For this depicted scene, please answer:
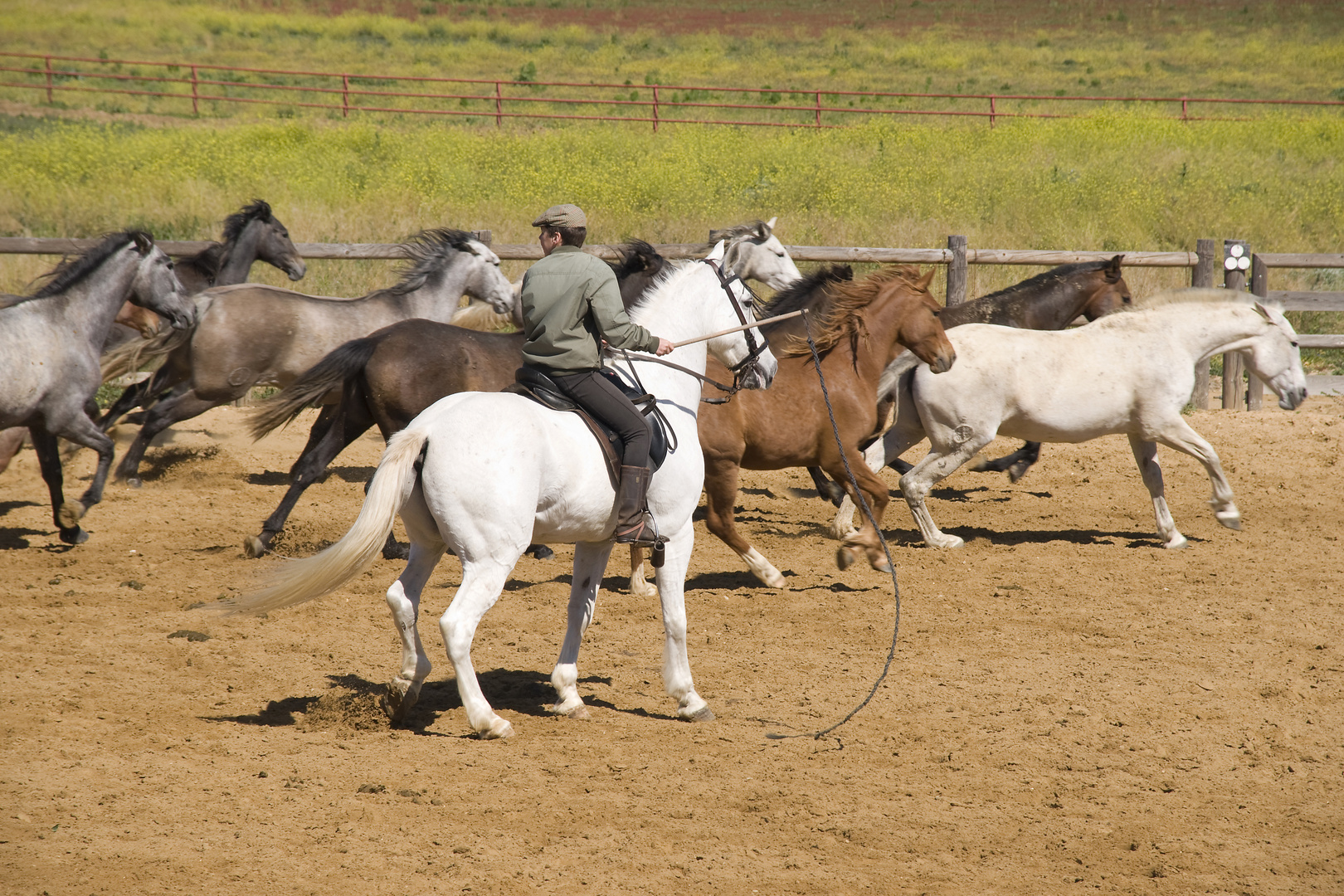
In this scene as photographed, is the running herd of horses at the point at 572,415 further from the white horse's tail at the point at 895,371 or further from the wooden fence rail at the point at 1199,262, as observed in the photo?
the wooden fence rail at the point at 1199,262

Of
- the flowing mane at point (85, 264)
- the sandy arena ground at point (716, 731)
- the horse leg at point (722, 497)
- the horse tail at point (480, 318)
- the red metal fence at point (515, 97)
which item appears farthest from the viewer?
the red metal fence at point (515, 97)

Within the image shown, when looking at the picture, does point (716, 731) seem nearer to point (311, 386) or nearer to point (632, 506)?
point (632, 506)

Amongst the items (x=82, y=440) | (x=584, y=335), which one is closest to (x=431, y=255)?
(x=82, y=440)

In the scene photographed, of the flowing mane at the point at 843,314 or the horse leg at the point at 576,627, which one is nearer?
the horse leg at the point at 576,627

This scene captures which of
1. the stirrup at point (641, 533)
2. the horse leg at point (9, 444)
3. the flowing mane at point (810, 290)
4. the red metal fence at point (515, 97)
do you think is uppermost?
the red metal fence at point (515, 97)

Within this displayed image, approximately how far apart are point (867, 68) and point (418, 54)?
50.0 feet

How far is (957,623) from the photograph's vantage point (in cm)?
639

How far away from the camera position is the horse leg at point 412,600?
4398 millimetres

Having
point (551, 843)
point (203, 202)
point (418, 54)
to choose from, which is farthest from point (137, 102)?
point (551, 843)

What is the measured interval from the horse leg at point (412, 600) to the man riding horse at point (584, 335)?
A: 76cm


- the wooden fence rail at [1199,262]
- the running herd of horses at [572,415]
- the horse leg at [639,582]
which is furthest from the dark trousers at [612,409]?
the wooden fence rail at [1199,262]

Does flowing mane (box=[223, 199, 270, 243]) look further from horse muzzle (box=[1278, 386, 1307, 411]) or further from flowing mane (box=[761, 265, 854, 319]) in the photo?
horse muzzle (box=[1278, 386, 1307, 411])

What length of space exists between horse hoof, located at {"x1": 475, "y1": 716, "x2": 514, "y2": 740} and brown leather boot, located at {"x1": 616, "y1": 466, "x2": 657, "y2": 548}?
87 centimetres

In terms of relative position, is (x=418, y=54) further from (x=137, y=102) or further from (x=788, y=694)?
(x=788, y=694)
